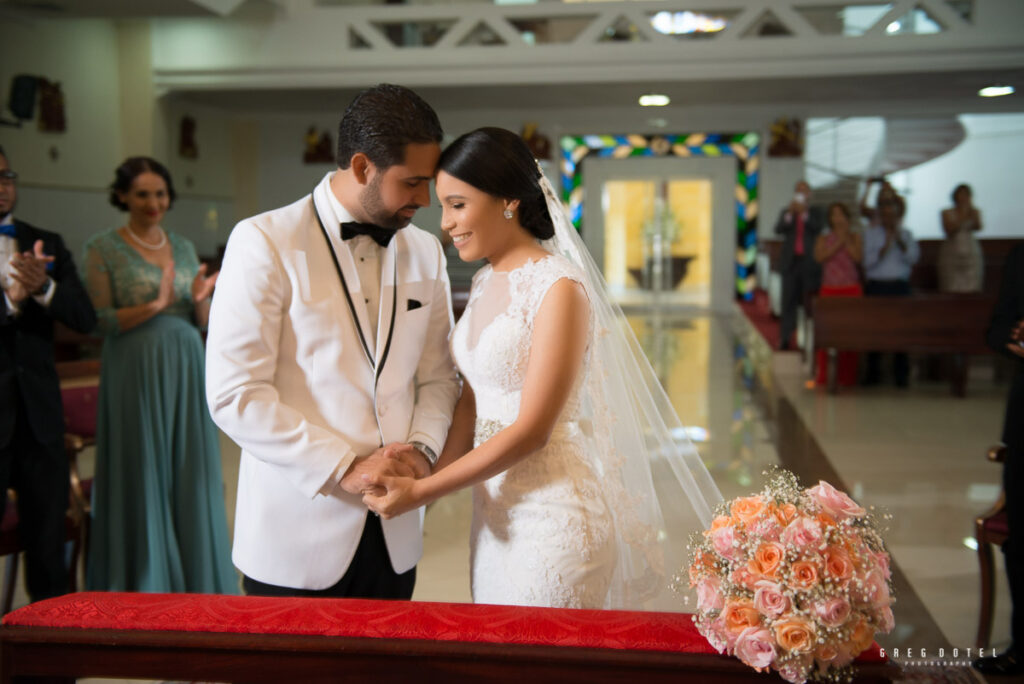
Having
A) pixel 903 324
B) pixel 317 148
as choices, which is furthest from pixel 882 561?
pixel 317 148

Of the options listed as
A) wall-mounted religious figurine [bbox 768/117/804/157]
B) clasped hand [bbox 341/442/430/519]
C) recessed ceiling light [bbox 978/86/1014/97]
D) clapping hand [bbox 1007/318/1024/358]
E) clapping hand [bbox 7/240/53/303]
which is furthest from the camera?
wall-mounted religious figurine [bbox 768/117/804/157]

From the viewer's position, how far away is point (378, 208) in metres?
1.94

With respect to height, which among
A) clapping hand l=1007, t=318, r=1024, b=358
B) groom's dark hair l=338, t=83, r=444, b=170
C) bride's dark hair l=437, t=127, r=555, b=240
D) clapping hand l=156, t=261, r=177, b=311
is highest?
groom's dark hair l=338, t=83, r=444, b=170

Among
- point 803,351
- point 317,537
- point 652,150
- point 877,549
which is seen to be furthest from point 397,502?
point 652,150

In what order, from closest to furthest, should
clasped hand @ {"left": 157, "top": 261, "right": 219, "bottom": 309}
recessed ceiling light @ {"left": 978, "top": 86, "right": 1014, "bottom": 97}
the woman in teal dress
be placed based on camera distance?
the woman in teal dress
clasped hand @ {"left": 157, "top": 261, "right": 219, "bottom": 309}
recessed ceiling light @ {"left": 978, "top": 86, "right": 1014, "bottom": 97}

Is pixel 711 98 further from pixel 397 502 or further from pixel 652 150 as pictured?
pixel 397 502

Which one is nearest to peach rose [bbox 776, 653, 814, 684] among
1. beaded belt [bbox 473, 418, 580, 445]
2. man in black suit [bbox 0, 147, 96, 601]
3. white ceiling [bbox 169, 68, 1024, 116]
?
beaded belt [bbox 473, 418, 580, 445]

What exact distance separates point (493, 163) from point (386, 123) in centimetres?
24

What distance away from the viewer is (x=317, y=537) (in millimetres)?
1987

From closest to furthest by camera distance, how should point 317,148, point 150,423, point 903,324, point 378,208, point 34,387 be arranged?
point 378,208 → point 34,387 → point 150,423 → point 903,324 → point 317,148

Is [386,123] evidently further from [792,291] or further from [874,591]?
[792,291]

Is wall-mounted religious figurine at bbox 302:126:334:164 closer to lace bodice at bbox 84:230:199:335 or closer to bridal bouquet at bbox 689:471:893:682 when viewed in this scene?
lace bodice at bbox 84:230:199:335

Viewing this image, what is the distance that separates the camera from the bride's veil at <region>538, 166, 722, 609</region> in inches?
85.8

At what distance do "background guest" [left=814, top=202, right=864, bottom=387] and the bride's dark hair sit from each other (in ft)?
24.4
